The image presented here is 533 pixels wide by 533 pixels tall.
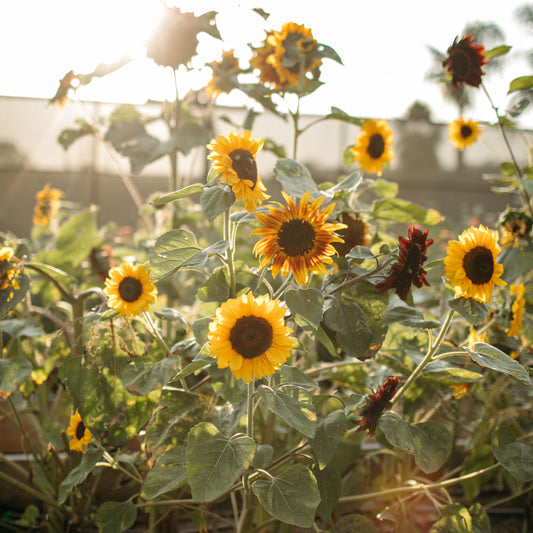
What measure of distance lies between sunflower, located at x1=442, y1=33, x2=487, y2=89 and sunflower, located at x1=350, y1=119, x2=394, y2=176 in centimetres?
17

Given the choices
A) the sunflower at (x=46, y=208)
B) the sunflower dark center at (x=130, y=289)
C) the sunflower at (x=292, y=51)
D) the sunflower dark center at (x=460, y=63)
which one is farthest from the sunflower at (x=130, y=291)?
the sunflower at (x=46, y=208)

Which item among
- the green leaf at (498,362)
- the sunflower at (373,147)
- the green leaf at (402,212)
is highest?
the sunflower at (373,147)

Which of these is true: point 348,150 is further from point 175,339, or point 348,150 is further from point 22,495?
point 22,495

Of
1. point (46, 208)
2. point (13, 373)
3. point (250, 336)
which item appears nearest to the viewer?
point (250, 336)

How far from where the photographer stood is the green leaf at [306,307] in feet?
1.70

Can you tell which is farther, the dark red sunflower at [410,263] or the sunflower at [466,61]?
the sunflower at [466,61]

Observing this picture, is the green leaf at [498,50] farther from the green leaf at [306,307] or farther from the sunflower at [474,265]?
the green leaf at [306,307]

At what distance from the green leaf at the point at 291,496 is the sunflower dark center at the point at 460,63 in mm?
736

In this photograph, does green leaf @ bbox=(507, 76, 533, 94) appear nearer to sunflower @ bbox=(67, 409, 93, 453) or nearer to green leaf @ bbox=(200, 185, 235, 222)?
green leaf @ bbox=(200, 185, 235, 222)

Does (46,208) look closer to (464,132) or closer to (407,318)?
(464,132)

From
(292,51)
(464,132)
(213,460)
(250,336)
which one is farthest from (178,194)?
(464,132)

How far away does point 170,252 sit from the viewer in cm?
59

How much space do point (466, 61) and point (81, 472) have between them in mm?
900

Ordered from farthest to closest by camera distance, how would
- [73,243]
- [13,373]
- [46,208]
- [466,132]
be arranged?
[46,208]
[466,132]
[73,243]
[13,373]
